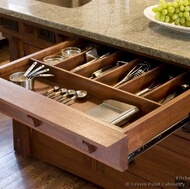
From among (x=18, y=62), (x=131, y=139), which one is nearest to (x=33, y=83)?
(x=18, y=62)

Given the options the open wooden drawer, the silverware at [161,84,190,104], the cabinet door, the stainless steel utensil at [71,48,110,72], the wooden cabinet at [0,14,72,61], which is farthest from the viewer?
the cabinet door

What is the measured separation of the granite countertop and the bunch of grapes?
60 mm

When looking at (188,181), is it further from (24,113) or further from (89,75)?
(24,113)

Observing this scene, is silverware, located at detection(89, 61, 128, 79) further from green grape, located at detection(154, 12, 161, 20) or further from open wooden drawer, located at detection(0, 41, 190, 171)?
green grape, located at detection(154, 12, 161, 20)

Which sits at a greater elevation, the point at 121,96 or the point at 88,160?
the point at 121,96

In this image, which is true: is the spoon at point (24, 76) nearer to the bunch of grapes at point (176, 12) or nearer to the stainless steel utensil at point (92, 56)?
the stainless steel utensil at point (92, 56)

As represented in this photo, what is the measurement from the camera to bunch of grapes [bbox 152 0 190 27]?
150 centimetres

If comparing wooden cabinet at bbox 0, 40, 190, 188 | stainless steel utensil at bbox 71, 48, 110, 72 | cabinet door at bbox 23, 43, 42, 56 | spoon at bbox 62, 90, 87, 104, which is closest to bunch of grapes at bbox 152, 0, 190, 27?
wooden cabinet at bbox 0, 40, 190, 188

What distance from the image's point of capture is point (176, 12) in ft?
5.00

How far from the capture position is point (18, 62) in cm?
153

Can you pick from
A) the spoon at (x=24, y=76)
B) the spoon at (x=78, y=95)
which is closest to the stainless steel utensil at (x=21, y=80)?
the spoon at (x=24, y=76)

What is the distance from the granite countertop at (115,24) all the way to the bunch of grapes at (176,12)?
0.06 meters

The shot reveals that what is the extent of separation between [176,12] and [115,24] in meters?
0.28

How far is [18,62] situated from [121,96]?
1.37ft
